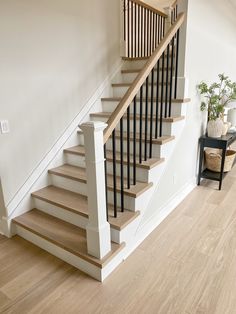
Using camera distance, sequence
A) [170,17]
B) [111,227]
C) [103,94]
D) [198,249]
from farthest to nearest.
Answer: [170,17] → [103,94] → [198,249] → [111,227]

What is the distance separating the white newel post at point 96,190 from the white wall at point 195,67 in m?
0.66

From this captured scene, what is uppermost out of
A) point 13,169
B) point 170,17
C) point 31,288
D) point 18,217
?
point 170,17

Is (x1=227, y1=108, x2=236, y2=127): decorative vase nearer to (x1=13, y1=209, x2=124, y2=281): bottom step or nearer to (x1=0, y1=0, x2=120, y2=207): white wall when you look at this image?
(x1=0, y1=0, x2=120, y2=207): white wall

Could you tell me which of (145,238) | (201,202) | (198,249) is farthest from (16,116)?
(201,202)

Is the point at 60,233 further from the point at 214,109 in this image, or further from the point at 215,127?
the point at 214,109

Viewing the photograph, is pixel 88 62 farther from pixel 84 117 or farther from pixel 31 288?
pixel 31 288

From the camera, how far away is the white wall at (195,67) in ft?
8.43

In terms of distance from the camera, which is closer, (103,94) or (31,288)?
(31,288)

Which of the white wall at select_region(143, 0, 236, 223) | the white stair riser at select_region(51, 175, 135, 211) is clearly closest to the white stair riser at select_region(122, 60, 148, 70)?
the white wall at select_region(143, 0, 236, 223)

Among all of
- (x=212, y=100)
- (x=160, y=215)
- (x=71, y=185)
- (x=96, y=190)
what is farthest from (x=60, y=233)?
(x=212, y=100)

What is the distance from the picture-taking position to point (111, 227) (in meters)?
1.94

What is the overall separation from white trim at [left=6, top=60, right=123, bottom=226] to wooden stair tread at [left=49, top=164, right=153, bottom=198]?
12 centimetres

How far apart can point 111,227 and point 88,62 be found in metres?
2.10

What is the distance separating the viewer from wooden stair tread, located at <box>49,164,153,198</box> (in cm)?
208
